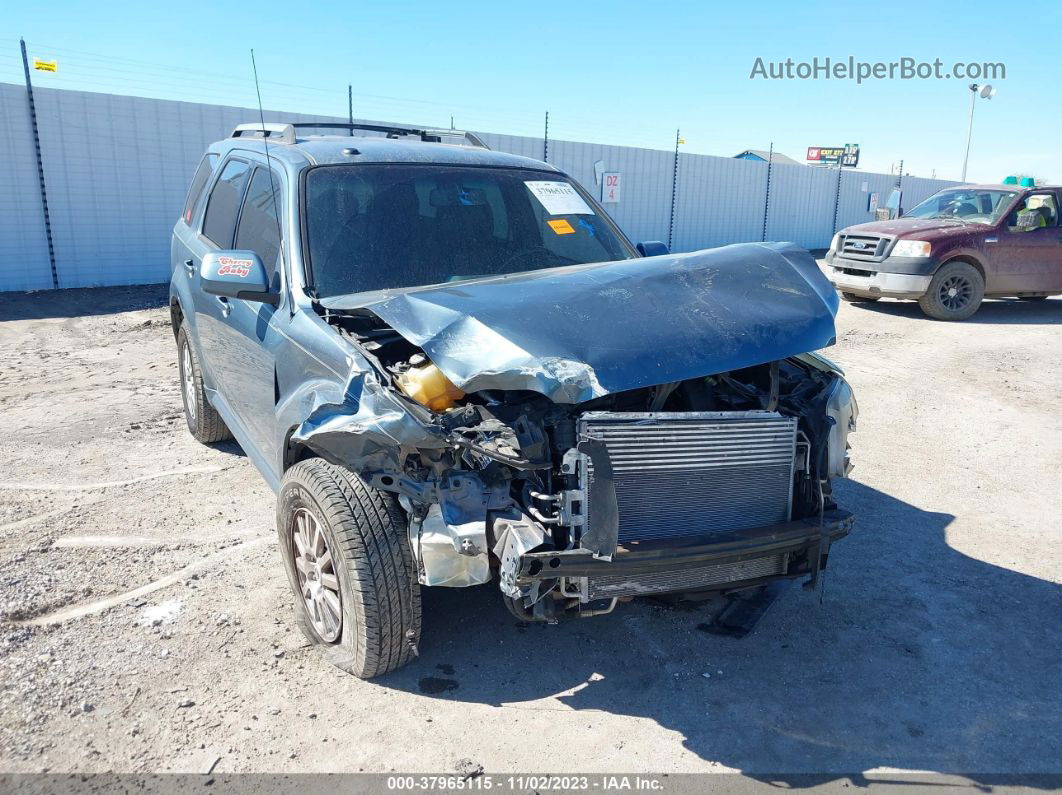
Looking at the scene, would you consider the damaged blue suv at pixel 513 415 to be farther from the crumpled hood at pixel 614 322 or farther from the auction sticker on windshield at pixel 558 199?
the auction sticker on windshield at pixel 558 199

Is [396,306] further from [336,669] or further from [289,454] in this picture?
[336,669]

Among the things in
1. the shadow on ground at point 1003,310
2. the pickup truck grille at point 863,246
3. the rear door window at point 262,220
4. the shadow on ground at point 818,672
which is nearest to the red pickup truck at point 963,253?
the pickup truck grille at point 863,246

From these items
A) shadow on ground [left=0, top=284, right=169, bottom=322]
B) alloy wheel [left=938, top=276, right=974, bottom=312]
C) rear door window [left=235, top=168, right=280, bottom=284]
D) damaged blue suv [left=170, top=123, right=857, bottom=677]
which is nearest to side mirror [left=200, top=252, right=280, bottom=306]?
damaged blue suv [left=170, top=123, right=857, bottom=677]

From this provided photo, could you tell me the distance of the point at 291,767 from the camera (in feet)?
8.56

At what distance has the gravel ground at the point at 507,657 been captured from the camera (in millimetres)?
2719

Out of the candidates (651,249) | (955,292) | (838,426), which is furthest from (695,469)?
(955,292)

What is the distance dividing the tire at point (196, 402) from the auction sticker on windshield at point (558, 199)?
8.02 feet

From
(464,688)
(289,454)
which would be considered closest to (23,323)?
(289,454)

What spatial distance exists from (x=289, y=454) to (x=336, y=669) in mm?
887

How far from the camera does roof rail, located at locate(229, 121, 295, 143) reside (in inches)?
171

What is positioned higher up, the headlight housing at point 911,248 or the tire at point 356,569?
the headlight housing at point 911,248

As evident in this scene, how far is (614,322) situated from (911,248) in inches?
369

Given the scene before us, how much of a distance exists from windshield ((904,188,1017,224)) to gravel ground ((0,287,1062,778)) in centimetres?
735

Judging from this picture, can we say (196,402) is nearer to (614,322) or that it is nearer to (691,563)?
(614,322)
